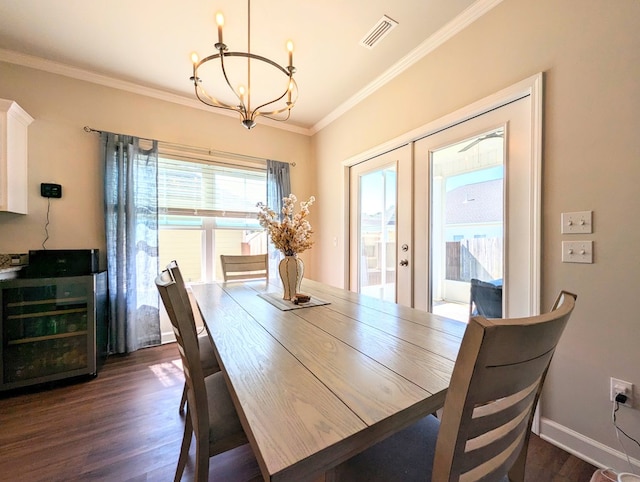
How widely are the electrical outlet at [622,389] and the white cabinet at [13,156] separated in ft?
13.6

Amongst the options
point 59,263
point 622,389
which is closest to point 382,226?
point 622,389

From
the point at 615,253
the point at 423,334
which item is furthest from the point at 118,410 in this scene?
the point at 615,253

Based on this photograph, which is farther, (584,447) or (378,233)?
(378,233)

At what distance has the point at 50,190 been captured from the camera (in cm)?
236

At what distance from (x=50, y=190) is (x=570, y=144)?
3980mm

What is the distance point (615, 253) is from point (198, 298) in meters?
2.31

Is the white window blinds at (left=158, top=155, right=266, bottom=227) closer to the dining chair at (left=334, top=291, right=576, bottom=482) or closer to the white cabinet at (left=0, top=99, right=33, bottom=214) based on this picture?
the white cabinet at (left=0, top=99, right=33, bottom=214)

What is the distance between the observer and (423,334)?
1.03 meters

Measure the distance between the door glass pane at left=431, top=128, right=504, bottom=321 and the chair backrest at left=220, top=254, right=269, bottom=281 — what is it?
157cm

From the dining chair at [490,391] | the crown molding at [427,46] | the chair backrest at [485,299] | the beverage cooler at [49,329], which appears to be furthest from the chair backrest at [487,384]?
the beverage cooler at [49,329]

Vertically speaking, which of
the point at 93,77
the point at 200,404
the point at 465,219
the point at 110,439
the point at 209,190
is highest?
the point at 93,77

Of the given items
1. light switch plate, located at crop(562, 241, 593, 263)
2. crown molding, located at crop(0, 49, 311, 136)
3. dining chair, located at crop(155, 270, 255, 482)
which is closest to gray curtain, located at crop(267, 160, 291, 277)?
crown molding, located at crop(0, 49, 311, 136)

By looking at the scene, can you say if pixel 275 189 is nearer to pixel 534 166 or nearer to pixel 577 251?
pixel 534 166

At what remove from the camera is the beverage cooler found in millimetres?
1953
